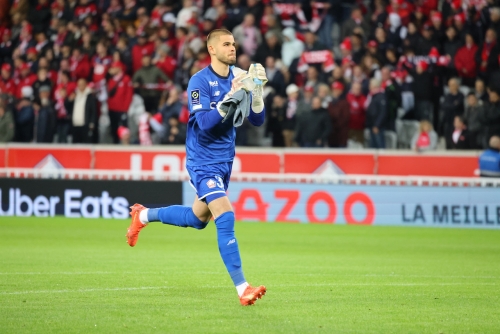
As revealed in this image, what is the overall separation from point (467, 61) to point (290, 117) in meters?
4.07

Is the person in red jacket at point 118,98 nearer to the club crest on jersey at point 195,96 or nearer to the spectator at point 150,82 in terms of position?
the spectator at point 150,82

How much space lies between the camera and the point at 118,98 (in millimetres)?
20781

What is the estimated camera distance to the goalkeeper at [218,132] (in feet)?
24.8

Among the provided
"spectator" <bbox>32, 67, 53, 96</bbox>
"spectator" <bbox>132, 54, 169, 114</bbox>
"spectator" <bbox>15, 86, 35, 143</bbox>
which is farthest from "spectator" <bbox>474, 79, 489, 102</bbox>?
"spectator" <bbox>15, 86, 35, 143</bbox>

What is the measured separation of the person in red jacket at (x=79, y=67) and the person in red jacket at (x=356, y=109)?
6.63 m

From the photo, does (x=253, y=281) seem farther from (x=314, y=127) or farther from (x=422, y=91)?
(x=422, y=91)

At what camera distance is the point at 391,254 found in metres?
12.6

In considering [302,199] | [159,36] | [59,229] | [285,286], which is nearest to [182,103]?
[159,36]

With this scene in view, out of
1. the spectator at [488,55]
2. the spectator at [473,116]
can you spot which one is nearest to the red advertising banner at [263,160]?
the spectator at [473,116]

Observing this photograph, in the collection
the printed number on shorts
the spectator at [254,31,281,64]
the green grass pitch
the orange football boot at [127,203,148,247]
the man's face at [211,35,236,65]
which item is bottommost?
the green grass pitch

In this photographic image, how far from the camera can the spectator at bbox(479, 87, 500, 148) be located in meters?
18.5

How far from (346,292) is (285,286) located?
668 mm

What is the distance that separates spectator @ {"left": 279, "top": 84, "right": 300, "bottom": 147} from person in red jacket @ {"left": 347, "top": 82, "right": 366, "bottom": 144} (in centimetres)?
117

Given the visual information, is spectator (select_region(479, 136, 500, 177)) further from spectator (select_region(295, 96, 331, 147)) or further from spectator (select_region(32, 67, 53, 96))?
spectator (select_region(32, 67, 53, 96))
